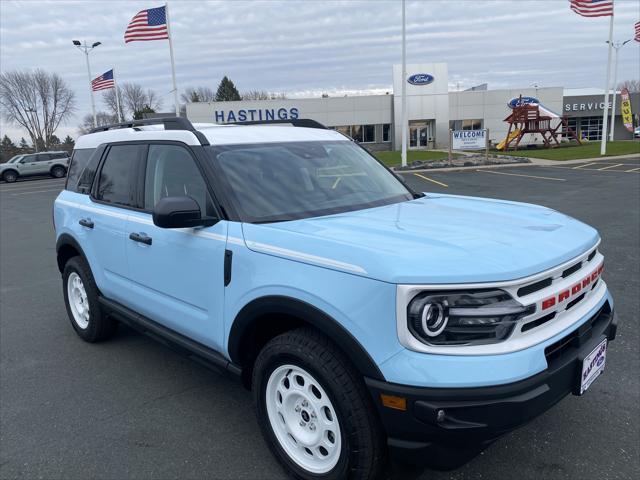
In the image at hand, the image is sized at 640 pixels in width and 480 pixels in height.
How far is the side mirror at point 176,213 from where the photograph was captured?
278 cm

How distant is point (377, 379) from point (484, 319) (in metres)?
0.51

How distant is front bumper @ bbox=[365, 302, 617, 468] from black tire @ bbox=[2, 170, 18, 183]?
1417 inches

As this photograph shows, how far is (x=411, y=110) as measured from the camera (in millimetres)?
42031

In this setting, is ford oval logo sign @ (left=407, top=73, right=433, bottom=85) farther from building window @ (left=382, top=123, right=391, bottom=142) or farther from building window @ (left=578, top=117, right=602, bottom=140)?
building window @ (left=578, top=117, right=602, bottom=140)

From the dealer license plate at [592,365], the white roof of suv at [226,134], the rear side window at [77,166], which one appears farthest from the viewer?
the rear side window at [77,166]

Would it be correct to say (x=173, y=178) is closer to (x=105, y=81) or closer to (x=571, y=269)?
(x=571, y=269)

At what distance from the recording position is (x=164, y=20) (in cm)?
2256

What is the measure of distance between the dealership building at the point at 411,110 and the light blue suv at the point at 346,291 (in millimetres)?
39754

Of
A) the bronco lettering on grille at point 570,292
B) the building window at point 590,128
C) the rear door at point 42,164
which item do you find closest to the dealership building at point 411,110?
the rear door at point 42,164

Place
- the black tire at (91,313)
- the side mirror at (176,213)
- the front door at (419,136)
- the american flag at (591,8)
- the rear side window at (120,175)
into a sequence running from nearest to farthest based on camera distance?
the side mirror at (176,213) → the rear side window at (120,175) → the black tire at (91,313) → the american flag at (591,8) → the front door at (419,136)

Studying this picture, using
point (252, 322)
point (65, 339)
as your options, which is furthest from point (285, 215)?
point (65, 339)

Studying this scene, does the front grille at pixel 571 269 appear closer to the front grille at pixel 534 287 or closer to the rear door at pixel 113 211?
the front grille at pixel 534 287

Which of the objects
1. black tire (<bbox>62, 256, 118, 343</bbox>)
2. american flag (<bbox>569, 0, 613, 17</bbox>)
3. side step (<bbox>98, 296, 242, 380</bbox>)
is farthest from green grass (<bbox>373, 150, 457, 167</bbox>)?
side step (<bbox>98, 296, 242, 380</bbox>)

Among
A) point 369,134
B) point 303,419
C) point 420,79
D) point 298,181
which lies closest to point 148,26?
point 298,181
